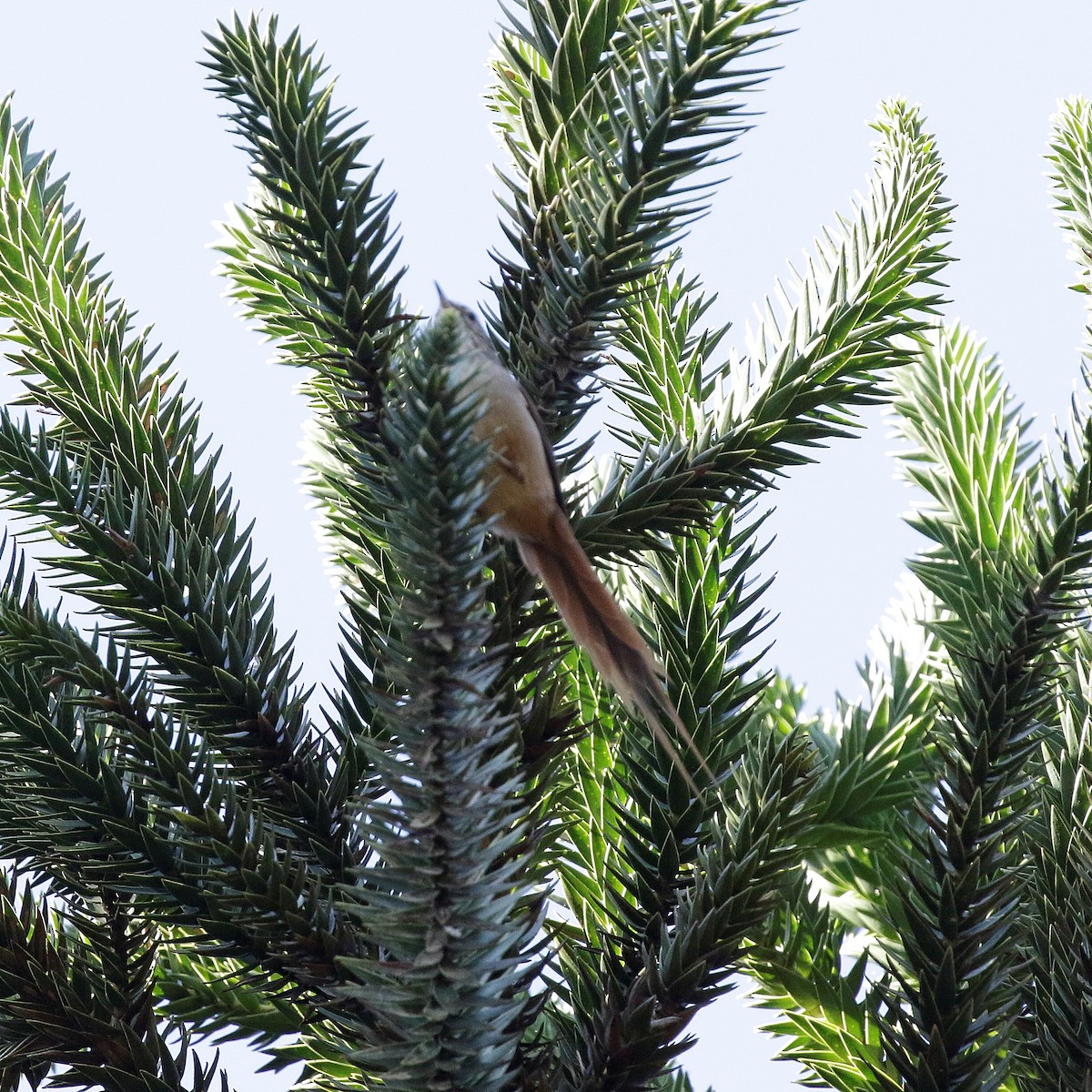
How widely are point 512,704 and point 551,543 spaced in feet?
0.97

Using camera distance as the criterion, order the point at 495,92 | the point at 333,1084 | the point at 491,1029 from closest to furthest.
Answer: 1. the point at 491,1029
2. the point at 333,1084
3. the point at 495,92

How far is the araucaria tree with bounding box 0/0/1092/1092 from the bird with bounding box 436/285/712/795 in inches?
1.9

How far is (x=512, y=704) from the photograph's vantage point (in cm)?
155

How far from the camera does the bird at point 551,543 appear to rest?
5.43 feet

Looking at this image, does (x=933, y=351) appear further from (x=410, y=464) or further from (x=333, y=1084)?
(x=333, y=1084)

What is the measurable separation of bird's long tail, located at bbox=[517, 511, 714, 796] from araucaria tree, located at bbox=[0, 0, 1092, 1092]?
0.05 m

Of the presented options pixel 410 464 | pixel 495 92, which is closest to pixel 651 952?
pixel 410 464

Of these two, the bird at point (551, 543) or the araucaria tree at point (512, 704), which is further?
the bird at point (551, 543)

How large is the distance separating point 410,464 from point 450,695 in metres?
0.23

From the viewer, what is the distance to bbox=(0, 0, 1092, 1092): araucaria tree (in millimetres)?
1206

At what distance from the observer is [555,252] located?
1.74 meters

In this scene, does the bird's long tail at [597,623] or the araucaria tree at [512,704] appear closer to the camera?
the araucaria tree at [512,704]

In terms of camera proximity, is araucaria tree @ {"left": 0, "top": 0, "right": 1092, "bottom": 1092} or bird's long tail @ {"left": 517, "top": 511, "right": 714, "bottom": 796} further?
bird's long tail @ {"left": 517, "top": 511, "right": 714, "bottom": 796}

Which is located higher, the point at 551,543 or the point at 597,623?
the point at 551,543
